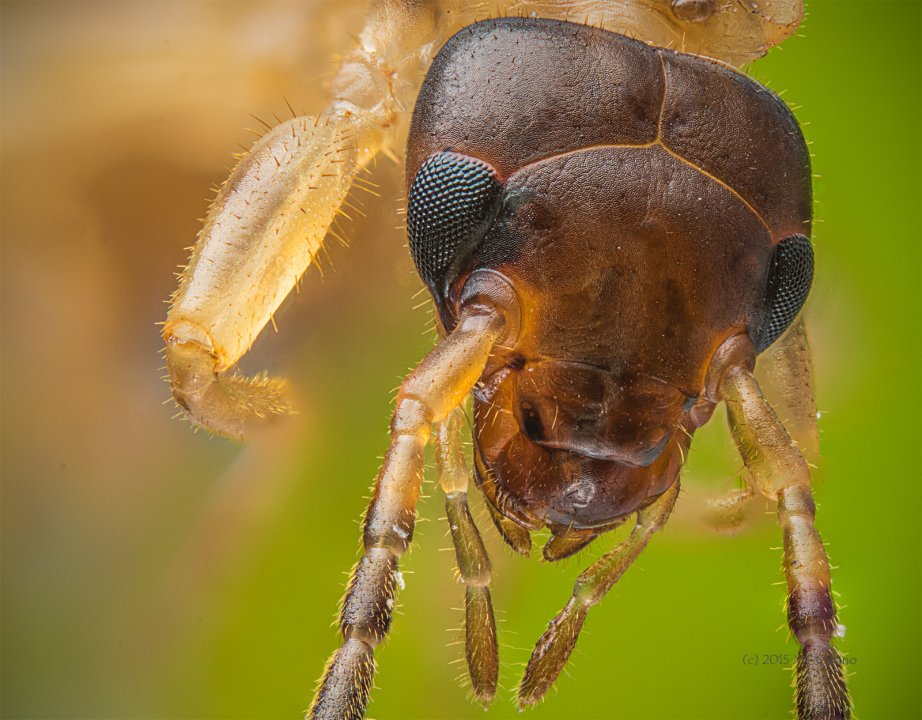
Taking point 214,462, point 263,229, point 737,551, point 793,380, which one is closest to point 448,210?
point 263,229

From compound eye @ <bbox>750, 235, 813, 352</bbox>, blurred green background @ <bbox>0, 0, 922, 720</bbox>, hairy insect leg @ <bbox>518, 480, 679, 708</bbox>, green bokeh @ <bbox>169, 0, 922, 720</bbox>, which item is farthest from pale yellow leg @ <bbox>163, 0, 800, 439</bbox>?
hairy insect leg @ <bbox>518, 480, 679, 708</bbox>

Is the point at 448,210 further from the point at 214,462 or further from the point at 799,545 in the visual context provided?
the point at 214,462

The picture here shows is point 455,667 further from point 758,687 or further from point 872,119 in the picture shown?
point 872,119

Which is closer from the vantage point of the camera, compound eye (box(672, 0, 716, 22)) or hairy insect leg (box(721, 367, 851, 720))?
hairy insect leg (box(721, 367, 851, 720))

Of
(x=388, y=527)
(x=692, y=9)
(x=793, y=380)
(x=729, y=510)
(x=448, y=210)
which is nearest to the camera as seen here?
(x=388, y=527)

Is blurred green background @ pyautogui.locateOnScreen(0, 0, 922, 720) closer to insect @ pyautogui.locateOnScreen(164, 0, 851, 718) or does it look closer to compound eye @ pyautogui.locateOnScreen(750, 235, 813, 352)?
insect @ pyautogui.locateOnScreen(164, 0, 851, 718)

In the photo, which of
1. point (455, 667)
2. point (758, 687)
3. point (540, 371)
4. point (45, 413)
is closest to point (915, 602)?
point (758, 687)

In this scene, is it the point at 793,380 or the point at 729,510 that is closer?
the point at 793,380
